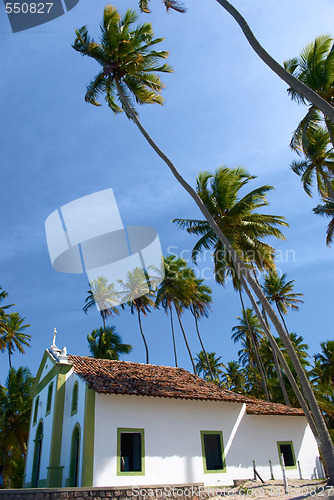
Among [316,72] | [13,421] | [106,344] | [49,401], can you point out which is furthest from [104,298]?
[316,72]

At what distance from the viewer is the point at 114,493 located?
1198 cm

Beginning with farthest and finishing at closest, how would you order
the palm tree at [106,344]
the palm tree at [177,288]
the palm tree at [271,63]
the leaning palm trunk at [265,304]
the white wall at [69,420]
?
1. the palm tree at [106,344]
2. the palm tree at [177,288]
3. the white wall at [69,420]
4. the leaning palm trunk at [265,304]
5. the palm tree at [271,63]

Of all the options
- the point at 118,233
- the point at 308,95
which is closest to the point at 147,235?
the point at 118,233

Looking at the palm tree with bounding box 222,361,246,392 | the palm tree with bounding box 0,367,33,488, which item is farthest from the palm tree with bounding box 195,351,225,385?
the palm tree with bounding box 0,367,33,488

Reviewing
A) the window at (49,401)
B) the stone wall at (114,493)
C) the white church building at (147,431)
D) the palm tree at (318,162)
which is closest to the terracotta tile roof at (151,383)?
the white church building at (147,431)

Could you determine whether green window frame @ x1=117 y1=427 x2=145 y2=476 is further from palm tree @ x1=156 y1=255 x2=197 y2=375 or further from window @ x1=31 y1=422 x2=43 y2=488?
palm tree @ x1=156 y1=255 x2=197 y2=375

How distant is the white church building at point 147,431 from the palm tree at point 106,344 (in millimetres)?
18698

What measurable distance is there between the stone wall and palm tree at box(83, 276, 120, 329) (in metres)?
26.6

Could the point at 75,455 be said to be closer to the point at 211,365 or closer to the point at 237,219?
the point at 237,219

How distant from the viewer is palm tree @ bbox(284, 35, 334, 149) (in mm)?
15562

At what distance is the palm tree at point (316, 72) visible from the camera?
51.1ft

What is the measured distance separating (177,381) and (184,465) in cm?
382

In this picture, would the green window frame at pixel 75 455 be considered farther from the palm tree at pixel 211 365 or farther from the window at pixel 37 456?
the palm tree at pixel 211 365

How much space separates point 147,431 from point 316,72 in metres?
15.7
